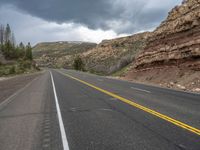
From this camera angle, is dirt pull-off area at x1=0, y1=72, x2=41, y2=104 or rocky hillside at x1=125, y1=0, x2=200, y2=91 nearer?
dirt pull-off area at x1=0, y1=72, x2=41, y2=104

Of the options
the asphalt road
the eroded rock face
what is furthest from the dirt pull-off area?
the eroded rock face

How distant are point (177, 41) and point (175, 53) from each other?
1.98 meters

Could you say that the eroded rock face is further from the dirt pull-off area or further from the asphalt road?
the dirt pull-off area

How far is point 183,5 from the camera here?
33219 millimetres

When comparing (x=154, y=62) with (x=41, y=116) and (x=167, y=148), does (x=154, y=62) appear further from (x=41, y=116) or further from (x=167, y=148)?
(x=167, y=148)

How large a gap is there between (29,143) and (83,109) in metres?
4.51

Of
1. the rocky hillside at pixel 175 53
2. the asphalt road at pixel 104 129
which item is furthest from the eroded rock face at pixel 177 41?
the asphalt road at pixel 104 129

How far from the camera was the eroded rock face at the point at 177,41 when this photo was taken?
2634 cm

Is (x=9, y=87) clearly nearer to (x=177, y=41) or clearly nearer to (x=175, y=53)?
(x=175, y=53)

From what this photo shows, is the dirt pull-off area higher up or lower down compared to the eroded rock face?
lower down

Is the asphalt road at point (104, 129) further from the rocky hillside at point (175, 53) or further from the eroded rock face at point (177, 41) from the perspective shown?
the eroded rock face at point (177, 41)

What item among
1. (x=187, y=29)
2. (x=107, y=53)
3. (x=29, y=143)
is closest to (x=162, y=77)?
(x=187, y=29)

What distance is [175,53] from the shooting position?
2911 cm

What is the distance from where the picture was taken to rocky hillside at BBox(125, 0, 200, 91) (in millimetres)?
24822
